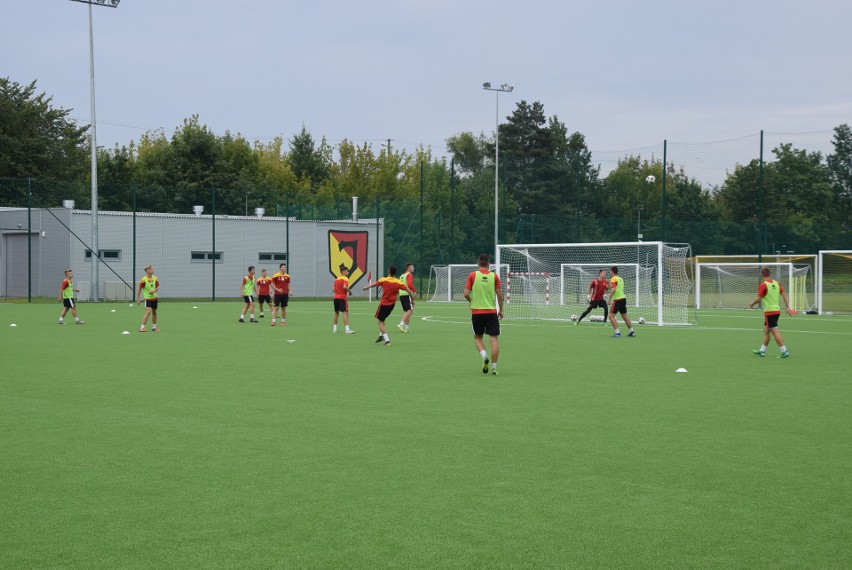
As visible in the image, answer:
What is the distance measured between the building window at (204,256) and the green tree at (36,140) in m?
18.9

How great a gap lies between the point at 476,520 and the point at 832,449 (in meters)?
4.00

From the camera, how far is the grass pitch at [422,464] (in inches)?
215

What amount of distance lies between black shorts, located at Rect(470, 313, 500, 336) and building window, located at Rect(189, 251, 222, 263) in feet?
116

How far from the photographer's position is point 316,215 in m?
53.7

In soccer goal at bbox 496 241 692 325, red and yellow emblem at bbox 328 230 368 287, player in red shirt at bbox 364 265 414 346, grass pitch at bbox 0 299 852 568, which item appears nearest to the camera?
grass pitch at bbox 0 299 852 568

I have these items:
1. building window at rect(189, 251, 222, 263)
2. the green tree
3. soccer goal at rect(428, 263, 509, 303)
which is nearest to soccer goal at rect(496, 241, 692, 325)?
soccer goal at rect(428, 263, 509, 303)

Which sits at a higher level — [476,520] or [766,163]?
[766,163]

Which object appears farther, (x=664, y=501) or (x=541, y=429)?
(x=541, y=429)

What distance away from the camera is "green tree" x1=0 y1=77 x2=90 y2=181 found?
6022cm

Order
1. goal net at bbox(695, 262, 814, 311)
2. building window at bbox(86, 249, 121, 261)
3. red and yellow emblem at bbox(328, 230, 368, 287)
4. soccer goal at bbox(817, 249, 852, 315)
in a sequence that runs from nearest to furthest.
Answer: soccer goal at bbox(817, 249, 852, 315) < goal net at bbox(695, 262, 814, 311) < building window at bbox(86, 249, 121, 261) < red and yellow emblem at bbox(328, 230, 368, 287)

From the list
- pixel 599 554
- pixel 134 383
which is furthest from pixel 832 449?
pixel 134 383

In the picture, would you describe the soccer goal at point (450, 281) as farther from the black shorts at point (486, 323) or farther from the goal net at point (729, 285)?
the black shorts at point (486, 323)

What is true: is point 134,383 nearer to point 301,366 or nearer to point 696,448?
point 301,366

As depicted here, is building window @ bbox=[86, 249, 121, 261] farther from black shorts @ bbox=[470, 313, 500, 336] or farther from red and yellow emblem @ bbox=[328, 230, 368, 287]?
black shorts @ bbox=[470, 313, 500, 336]
